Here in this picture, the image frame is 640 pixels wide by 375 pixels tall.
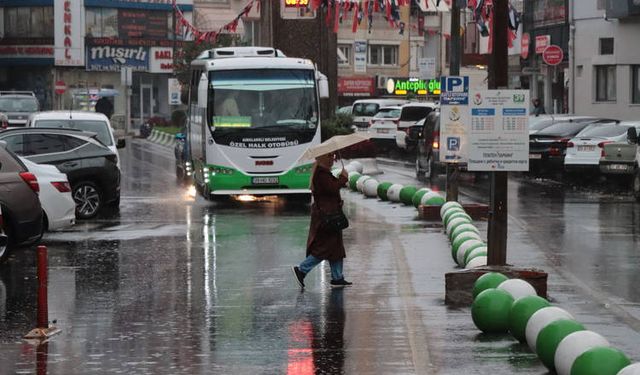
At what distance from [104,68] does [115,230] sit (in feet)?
193

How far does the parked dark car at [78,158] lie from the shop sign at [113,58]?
182 feet

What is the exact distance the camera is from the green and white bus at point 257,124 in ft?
87.9

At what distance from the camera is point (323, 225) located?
14984 millimetres

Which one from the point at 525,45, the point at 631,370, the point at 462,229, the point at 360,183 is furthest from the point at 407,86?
the point at 631,370

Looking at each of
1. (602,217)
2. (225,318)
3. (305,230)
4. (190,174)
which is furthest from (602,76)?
(225,318)

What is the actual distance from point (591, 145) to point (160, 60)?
5152 centimetres

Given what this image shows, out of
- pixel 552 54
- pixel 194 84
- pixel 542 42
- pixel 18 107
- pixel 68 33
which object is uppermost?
pixel 68 33

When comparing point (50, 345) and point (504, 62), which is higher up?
point (504, 62)

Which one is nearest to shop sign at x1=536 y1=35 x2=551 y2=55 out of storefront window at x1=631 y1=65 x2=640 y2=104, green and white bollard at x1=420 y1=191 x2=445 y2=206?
storefront window at x1=631 y1=65 x2=640 y2=104

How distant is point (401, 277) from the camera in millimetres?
16031

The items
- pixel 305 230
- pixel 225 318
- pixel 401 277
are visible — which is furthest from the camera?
pixel 305 230

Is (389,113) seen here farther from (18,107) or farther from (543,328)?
(543,328)

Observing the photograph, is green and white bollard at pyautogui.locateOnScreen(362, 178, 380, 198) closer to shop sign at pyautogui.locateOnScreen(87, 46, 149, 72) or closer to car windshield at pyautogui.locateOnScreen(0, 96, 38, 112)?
car windshield at pyautogui.locateOnScreen(0, 96, 38, 112)

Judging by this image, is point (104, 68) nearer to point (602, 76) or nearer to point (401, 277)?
point (602, 76)
